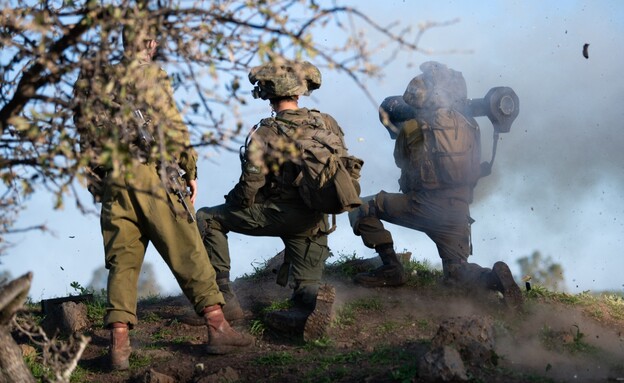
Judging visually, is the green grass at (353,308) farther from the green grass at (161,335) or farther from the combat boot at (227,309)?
the green grass at (161,335)

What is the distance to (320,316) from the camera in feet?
26.6

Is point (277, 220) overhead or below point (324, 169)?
below

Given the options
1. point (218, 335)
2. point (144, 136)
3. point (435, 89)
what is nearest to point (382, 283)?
point (435, 89)

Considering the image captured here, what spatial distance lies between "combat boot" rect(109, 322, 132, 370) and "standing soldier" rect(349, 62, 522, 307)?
2645mm

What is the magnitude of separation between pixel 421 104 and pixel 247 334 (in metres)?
2.77

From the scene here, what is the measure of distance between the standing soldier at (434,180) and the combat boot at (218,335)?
2.02m

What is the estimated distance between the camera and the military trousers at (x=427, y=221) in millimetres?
9555

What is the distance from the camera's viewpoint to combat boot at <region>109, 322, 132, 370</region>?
7.80 meters

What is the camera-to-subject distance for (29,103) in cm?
548

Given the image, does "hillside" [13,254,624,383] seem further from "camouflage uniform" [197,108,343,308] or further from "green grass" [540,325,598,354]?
"camouflage uniform" [197,108,343,308]

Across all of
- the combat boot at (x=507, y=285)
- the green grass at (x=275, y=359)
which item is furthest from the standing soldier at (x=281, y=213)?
the combat boot at (x=507, y=285)

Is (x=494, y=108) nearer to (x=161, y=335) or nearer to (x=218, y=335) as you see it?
(x=218, y=335)

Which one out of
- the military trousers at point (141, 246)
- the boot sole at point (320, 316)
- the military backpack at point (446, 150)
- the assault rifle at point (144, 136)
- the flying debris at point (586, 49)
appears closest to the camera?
the assault rifle at point (144, 136)

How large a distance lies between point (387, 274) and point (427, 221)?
2.02 feet
